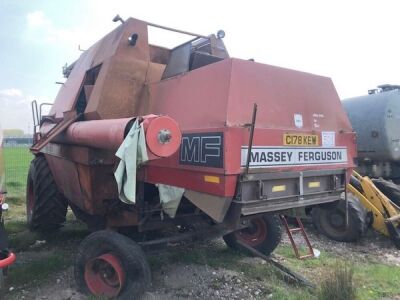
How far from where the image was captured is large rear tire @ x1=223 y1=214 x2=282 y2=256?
5.34m

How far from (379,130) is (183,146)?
16.2 ft

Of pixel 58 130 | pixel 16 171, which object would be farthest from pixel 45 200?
pixel 16 171

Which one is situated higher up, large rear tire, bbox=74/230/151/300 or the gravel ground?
large rear tire, bbox=74/230/151/300

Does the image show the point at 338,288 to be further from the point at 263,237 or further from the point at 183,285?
the point at 263,237

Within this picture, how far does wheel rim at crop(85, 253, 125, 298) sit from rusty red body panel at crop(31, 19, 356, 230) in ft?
1.86

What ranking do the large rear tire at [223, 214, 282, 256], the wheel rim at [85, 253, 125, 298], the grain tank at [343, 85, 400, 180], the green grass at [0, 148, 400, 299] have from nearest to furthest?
the wheel rim at [85, 253, 125, 298]
the green grass at [0, 148, 400, 299]
the large rear tire at [223, 214, 282, 256]
the grain tank at [343, 85, 400, 180]

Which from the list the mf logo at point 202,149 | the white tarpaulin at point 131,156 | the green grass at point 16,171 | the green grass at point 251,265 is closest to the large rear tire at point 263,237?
the green grass at point 251,265

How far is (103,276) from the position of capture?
3.92 meters

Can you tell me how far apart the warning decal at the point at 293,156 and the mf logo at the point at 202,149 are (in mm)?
214

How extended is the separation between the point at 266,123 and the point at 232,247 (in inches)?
93.5

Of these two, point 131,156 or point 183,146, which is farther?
point 183,146

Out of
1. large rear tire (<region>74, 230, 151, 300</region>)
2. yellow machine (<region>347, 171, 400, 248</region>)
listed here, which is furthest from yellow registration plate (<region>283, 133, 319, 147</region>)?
yellow machine (<region>347, 171, 400, 248</region>)

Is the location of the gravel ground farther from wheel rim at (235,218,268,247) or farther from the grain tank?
the grain tank

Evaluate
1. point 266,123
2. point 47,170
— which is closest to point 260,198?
point 266,123
